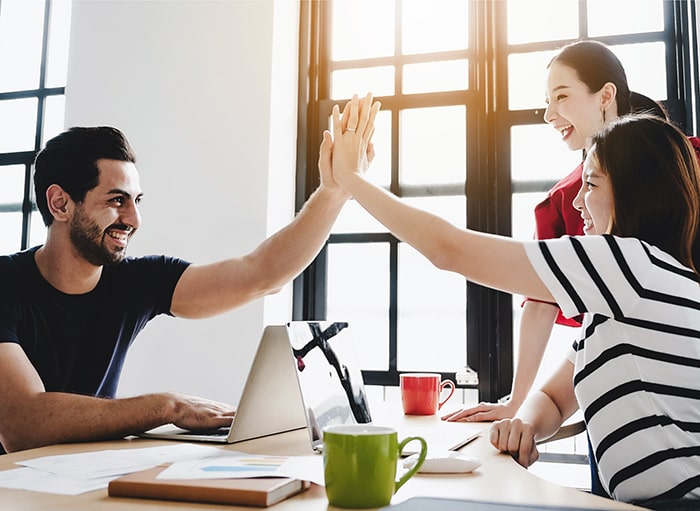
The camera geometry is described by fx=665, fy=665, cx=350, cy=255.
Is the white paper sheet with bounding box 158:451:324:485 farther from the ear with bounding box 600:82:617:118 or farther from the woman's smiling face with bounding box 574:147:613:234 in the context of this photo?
the ear with bounding box 600:82:617:118

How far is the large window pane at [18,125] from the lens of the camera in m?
3.54

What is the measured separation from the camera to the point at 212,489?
799 millimetres

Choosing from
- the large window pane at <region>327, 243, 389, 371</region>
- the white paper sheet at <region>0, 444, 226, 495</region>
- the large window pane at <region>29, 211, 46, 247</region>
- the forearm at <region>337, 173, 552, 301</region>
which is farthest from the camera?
the large window pane at <region>29, 211, 46, 247</region>

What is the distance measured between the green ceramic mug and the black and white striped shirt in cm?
44

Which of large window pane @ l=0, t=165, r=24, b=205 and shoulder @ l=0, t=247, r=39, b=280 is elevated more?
large window pane @ l=0, t=165, r=24, b=205

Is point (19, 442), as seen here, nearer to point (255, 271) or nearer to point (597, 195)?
point (255, 271)

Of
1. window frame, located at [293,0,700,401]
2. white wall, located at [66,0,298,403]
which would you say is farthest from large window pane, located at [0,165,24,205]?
window frame, located at [293,0,700,401]

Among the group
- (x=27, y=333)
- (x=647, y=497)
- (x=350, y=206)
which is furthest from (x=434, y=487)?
(x=350, y=206)

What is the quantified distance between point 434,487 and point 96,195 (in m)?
1.43

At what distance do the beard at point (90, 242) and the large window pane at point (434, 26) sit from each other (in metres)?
1.81

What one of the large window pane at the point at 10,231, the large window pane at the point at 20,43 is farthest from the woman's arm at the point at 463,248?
the large window pane at the point at 20,43

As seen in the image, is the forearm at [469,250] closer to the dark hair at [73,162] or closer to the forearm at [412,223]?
the forearm at [412,223]

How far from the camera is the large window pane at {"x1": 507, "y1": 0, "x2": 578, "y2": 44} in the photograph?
2.91 meters

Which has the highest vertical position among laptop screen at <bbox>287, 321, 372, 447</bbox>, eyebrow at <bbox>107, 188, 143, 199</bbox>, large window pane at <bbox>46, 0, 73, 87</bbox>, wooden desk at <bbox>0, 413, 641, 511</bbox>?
large window pane at <bbox>46, 0, 73, 87</bbox>
